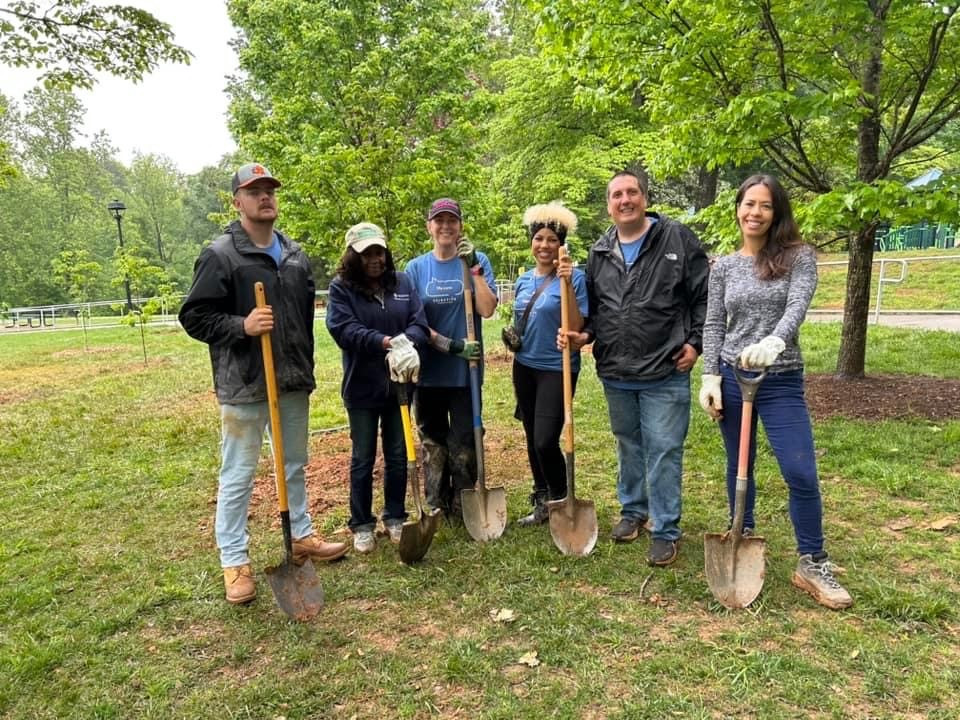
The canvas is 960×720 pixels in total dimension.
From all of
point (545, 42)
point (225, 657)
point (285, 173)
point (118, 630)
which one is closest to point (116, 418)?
point (285, 173)

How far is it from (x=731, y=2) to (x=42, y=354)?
1653 cm

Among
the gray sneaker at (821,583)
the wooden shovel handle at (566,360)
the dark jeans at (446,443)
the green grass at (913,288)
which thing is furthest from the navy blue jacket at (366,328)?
the green grass at (913,288)

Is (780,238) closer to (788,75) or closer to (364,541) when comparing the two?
(364,541)

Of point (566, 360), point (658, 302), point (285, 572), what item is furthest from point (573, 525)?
point (285, 572)

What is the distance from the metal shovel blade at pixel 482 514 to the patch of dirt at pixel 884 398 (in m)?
3.69

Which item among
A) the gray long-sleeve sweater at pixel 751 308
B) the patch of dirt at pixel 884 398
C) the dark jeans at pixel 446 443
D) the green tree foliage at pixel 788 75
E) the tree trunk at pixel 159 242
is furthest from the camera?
the tree trunk at pixel 159 242

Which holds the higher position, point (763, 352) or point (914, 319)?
point (763, 352)

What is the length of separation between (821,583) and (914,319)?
11.2m

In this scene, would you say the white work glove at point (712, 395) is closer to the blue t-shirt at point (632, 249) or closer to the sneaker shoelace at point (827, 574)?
the blue t-shirt at point (632, 249)

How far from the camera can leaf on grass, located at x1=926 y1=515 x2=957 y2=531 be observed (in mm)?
3709

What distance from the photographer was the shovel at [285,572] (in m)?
3.07

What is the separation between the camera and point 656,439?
3.39 m

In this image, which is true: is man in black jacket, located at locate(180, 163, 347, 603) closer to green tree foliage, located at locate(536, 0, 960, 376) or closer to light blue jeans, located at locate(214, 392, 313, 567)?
light blue jeans, located at locate(214, 392, 313, 567)

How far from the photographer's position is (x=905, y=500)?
4.15 m
